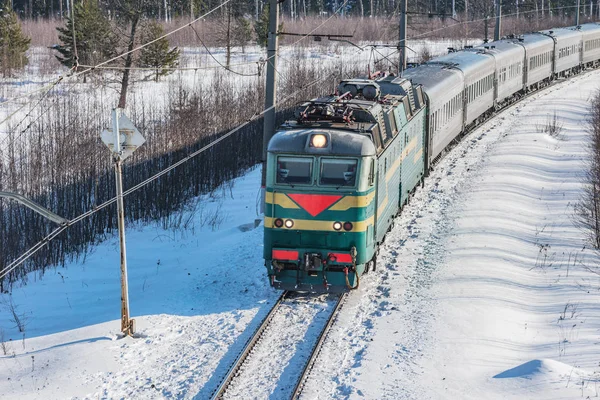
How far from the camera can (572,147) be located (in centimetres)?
2720

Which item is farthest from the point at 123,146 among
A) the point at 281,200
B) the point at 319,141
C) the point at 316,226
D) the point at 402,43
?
the point at 402,43

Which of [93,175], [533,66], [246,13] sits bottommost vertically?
[93,175]

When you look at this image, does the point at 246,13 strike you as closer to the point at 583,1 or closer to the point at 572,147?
the point at 583,1

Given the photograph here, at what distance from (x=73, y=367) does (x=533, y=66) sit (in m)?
32.7

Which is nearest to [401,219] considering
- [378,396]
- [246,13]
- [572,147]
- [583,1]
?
[378,396]

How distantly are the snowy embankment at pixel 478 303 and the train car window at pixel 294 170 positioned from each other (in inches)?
97.1

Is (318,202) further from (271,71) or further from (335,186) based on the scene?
(271,71)

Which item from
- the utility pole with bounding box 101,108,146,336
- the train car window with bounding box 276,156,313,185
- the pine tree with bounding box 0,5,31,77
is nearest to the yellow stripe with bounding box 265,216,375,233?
the train car window with bounding box 276,156,313,185

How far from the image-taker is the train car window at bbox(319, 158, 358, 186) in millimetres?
12609

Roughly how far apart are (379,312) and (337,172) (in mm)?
2556

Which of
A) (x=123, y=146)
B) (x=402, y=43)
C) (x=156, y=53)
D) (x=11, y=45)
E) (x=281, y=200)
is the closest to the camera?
(x=123, y=146)

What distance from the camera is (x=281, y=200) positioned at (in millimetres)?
12805

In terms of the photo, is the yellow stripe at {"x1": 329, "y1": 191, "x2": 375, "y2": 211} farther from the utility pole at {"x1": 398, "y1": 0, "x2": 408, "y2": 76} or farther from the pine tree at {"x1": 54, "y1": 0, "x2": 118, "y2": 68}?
the pine tree at {"x1": 54, "y1": 0, "x2": 118, "y2": 68}

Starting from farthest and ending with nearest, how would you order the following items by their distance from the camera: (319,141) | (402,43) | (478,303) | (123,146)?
(402,43)
(478,303)
(319,141)
(123,146)
